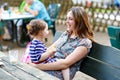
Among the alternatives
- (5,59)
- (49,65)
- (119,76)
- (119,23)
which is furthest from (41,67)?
(119,23)

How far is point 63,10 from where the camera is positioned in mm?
10320

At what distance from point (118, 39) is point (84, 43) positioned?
0.61 m

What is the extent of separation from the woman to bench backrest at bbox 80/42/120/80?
0.28ft

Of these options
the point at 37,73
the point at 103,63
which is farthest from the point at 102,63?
the point at 37,73

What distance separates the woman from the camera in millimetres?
2916

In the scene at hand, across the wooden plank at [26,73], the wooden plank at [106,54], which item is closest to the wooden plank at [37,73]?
the wooden plank at [26,73]

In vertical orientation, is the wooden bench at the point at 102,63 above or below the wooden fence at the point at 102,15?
above

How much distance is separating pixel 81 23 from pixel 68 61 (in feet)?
1.23

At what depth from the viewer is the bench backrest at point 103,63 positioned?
271cm

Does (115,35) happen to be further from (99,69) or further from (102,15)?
(102,15)

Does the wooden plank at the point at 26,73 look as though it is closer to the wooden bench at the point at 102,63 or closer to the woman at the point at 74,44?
the woman at the point at 74,44

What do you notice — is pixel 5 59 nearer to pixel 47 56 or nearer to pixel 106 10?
pixel 47 56

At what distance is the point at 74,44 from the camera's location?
3006 millimetres

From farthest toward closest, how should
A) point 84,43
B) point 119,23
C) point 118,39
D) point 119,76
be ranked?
point 119,23 → point 118,39 → point 84,43 → point 119,76
